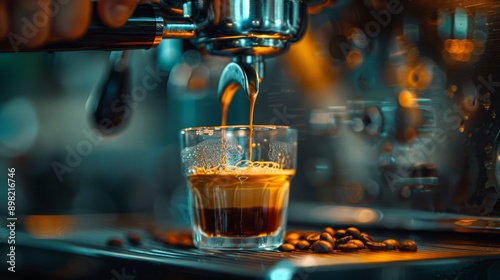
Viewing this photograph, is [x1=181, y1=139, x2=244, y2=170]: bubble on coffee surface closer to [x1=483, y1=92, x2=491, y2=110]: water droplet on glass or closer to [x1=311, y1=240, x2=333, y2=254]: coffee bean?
[x1=311, y1=240, x2=333, y2=254]: coffee bean

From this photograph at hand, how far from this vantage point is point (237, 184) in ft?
2.75

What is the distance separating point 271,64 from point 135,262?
17.7 inches

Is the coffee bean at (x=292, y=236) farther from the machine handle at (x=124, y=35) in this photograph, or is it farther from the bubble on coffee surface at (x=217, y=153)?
the machine handle at (x=124, y=35)

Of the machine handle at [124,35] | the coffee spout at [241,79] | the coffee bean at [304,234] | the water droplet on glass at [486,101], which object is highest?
the machine handle at [124,35]

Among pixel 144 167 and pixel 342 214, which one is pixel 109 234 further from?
pixel 342 214

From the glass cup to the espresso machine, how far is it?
6 cm

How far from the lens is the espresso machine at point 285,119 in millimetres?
794

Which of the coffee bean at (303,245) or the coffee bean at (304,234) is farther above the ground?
the coffee bean at (303,245)

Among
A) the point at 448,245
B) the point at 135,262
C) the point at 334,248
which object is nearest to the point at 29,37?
the point at 135,262

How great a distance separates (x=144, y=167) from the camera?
1.08 metres

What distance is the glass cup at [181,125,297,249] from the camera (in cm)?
84

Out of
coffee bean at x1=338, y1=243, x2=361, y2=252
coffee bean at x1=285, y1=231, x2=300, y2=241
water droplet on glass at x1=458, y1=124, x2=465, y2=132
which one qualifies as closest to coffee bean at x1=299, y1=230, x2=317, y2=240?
coffee bean at x1=285, y1=231, x2=300, y2=241

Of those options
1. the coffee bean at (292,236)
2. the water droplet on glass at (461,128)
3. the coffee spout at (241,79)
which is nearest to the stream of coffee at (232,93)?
the coffee spout at (241,79)

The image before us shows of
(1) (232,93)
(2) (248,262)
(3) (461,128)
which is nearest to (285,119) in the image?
(1) (232,93)
